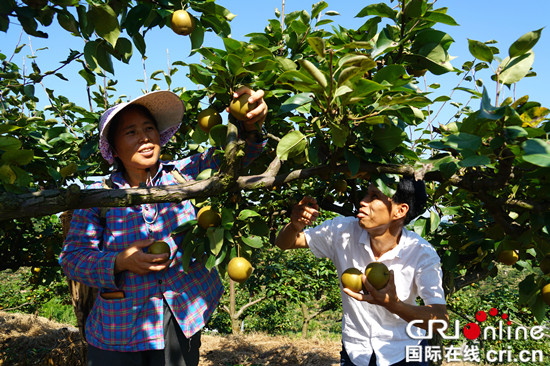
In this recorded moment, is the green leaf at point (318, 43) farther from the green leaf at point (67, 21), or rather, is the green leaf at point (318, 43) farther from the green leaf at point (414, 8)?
the green leaf at point (67, 21)

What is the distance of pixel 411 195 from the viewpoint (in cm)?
213

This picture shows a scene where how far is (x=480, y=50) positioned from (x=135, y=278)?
4.90 feet

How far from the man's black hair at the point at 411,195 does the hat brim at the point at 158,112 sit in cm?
113

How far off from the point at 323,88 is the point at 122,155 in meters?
0.98

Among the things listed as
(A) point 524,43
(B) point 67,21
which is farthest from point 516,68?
(B) point 67,21

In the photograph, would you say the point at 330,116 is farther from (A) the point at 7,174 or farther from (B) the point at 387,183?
(A) the point at 7,174

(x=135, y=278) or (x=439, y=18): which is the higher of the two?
(x=439, y=18)

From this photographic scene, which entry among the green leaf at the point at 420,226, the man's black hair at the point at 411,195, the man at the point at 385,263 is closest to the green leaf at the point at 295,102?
the man at the point at 385,263

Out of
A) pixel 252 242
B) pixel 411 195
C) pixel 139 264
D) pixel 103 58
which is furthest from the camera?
pixel 411 195

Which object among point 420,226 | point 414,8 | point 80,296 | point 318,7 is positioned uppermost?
point 318,7

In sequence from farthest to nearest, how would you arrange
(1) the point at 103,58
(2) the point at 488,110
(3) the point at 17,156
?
1. (1) the point at 103,58
2. (3) the point at 17,156
3. (2) the point at 488,110

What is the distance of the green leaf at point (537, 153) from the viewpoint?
93 centimetres

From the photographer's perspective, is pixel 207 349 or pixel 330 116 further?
pixel 207 349

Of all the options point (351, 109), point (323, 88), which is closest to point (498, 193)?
point (351, 109)
